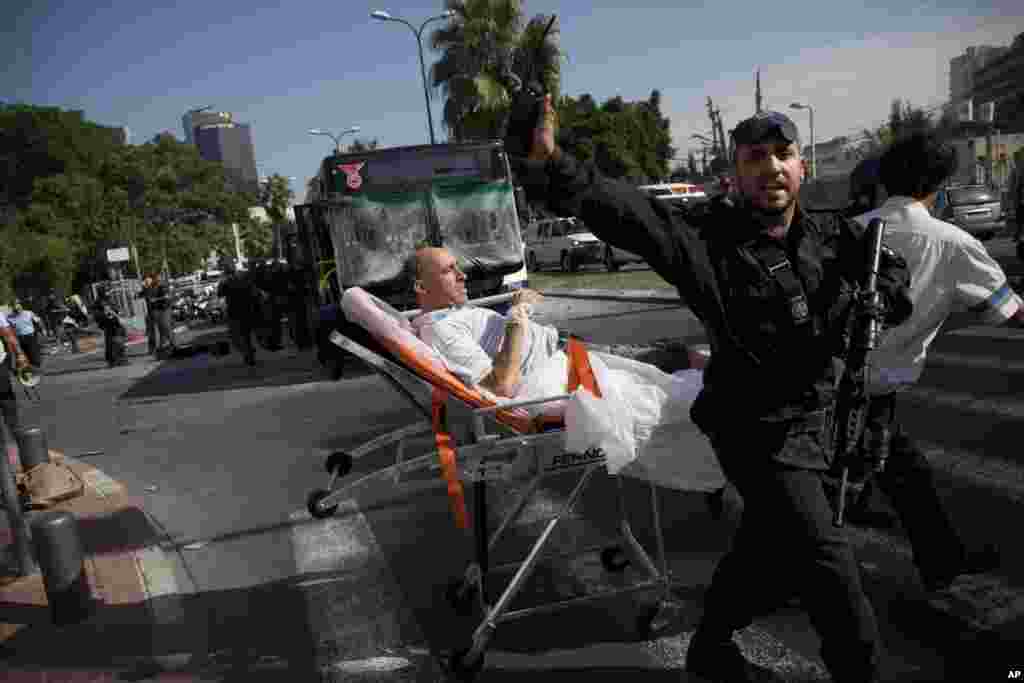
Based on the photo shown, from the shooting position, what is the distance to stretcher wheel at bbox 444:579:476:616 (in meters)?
3.45

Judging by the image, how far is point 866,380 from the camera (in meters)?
2.31

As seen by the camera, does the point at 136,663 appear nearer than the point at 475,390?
No

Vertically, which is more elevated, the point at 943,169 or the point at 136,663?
the point at 943,169

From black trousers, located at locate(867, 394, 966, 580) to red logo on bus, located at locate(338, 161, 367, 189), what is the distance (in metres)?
9.68

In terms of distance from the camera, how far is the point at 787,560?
91.7 inches

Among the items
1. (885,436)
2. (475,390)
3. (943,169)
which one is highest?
(943,169)

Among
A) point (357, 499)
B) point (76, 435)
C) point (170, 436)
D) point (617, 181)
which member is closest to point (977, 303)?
point (617, 181)

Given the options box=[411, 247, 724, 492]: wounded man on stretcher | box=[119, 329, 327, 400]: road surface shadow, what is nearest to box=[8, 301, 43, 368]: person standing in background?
box=[119, 329, 327, 400]: road surface shadow

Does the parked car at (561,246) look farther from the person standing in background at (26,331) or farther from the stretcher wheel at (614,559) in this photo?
the stretcher wheel at (614,559)

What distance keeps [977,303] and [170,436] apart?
7993 mm

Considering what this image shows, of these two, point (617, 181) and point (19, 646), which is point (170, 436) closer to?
point (19, 646)

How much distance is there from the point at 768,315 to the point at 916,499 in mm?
1379

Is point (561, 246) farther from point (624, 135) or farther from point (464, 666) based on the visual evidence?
point (624, 135)

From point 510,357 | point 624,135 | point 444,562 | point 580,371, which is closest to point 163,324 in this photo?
point 444,562
